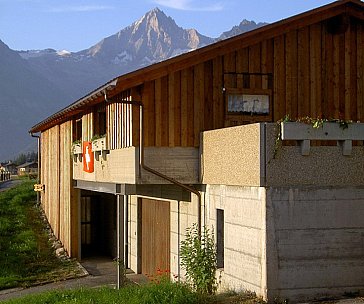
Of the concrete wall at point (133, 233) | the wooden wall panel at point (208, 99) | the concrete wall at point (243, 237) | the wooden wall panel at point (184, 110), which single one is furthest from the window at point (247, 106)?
the concrete wall at point (133, 233)

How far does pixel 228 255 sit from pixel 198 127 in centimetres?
307

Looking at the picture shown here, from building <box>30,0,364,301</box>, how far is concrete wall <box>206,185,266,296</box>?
3 centimetres

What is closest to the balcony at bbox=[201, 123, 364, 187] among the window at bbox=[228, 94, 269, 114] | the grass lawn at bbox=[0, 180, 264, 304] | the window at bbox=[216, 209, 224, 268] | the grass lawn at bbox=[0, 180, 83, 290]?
the window at bbox=[216, 209, 224, 268]

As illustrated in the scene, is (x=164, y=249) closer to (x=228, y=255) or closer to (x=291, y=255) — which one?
(x=228, y=255)

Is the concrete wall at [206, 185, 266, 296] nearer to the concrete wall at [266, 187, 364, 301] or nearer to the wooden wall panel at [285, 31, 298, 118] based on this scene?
the concrete wall at [266, 187, 364, 301]

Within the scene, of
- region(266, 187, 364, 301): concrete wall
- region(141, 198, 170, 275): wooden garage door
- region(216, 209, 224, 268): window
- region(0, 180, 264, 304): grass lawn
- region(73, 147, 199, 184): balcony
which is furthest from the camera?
region(141, 198, 170, 275): wooden garage door

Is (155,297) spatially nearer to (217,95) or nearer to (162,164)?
(162,164)

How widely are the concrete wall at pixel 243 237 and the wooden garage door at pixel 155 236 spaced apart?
3645 mm

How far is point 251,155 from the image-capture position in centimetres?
1116

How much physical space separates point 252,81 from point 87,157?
610 cm

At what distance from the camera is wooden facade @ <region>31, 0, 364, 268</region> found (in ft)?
44.5

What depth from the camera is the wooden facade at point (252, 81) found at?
1356cm

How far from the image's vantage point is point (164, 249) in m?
16.2

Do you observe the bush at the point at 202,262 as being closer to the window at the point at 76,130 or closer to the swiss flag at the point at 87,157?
the swiss flag at the point at 87,157
